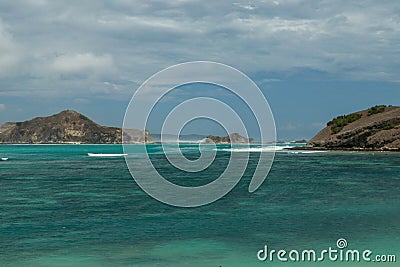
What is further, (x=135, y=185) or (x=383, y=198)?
(x=135, y=185)

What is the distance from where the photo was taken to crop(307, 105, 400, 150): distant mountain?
13625cm

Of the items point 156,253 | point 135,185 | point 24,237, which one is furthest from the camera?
point 135,185

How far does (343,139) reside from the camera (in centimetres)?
14988

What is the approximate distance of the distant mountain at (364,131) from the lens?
5364 inches

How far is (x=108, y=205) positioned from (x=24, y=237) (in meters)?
10.8

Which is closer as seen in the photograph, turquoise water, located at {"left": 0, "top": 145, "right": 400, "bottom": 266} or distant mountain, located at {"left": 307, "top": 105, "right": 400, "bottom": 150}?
turquoise water, located at {"left": 0, "top": 145, "right": 400, "bottom": 266}

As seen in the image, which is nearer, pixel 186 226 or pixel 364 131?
pixel 186 226

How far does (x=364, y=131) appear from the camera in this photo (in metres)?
145

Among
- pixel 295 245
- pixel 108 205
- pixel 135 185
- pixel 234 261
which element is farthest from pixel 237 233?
pixel 135 185

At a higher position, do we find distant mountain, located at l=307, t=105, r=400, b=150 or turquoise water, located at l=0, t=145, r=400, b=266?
distant mountain, located at l=307, t=105, r=400, b=150

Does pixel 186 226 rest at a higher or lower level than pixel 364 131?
lower

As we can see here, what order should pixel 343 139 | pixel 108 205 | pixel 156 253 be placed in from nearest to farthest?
pixel 156 253 → pixel 108 205 → pixel 343 139

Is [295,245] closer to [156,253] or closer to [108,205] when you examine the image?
[156,253]

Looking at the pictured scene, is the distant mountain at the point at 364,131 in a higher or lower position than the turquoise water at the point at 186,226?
higher
